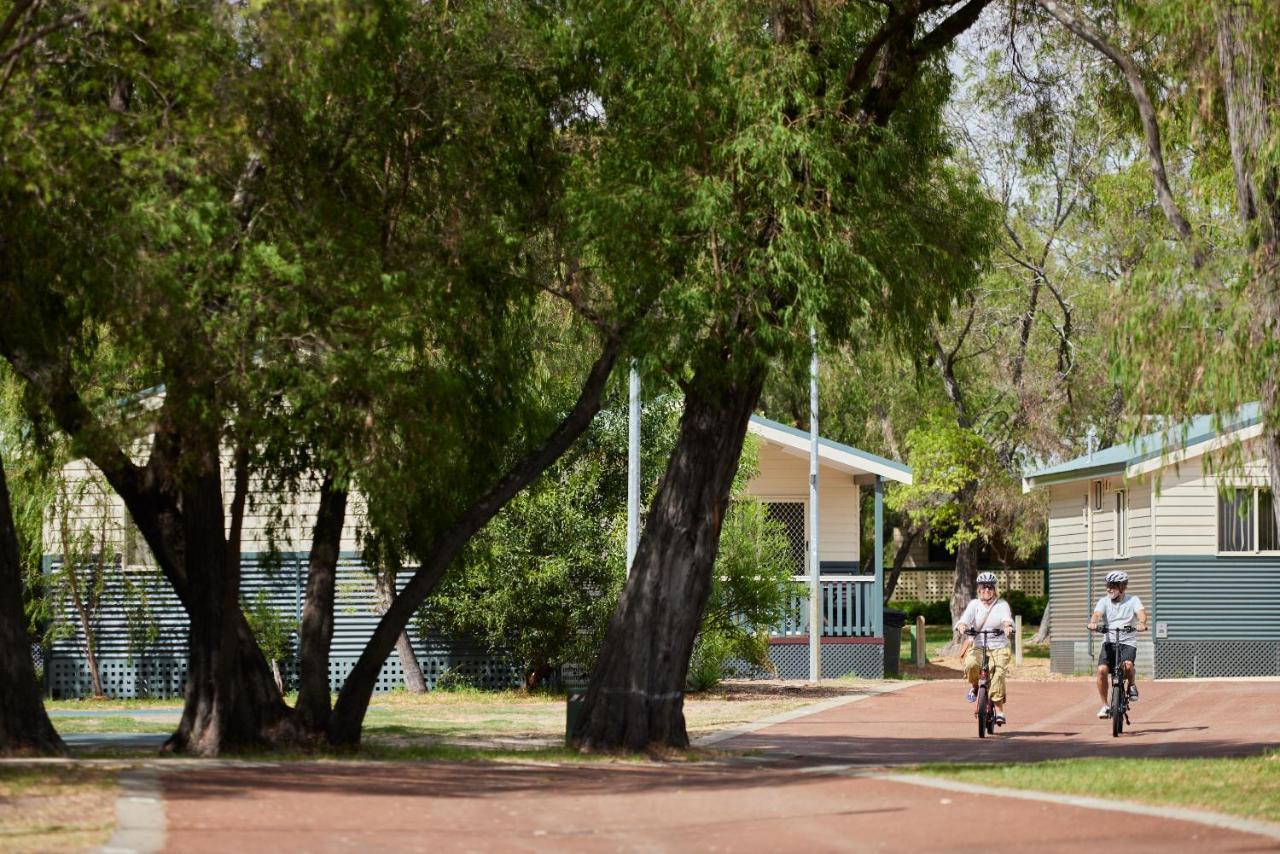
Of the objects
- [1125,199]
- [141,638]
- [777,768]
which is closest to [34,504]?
[141,638]

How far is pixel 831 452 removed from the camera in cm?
3409

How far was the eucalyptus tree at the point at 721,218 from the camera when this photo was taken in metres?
16.5

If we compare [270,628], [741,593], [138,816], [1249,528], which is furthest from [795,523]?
[138,816]

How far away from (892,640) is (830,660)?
7.19ft

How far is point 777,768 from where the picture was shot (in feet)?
55.9

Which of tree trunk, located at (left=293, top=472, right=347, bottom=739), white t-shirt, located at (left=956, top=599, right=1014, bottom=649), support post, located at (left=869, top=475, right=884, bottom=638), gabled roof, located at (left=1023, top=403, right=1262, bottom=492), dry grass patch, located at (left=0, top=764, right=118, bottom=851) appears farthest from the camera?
support post, located at (left=869, top=475, right=884, bottom=638)

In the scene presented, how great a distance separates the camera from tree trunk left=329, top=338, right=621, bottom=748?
18.8 metres

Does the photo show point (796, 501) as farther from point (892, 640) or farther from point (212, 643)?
point (212, 643)

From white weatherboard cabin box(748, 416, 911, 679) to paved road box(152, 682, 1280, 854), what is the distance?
14259 millimetres

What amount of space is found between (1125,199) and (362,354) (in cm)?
2613

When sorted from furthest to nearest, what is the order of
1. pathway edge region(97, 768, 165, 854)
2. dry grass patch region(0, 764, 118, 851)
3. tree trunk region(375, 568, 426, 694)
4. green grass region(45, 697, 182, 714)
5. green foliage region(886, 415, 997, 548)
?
green foliage region(886, 415, 997, 548) → tree trunk region(375, 568, 426, 694) → green grass region(45, 697, 182, 714) → dry grass patch region(0, 764, 118, 851) → pathway edge region(97, 768, 165, 854)

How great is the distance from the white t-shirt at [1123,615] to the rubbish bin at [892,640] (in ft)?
45.5

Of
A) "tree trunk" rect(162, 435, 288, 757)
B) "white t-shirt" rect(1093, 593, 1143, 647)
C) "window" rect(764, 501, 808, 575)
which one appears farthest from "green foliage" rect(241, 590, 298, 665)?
"white t-shirt" rect(1093, 593, 1143, 647)

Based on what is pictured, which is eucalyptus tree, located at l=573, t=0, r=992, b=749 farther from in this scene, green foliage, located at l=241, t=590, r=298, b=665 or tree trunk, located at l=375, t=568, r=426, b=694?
tree trunk, located at l=375, t=568, r=426, b=694
